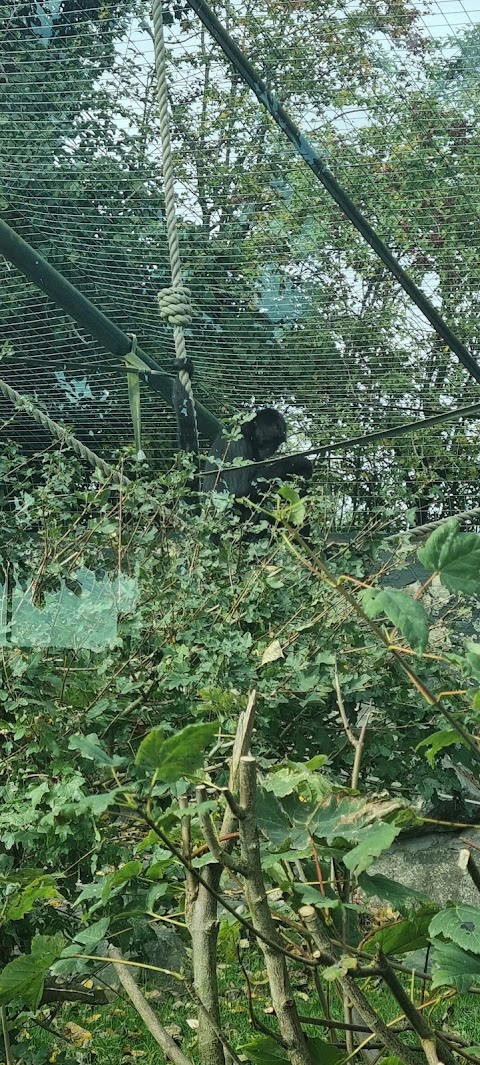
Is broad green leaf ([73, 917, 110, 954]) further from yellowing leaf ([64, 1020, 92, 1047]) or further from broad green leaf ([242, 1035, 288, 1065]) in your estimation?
yellowing leaf ([64, 1020, 92, 1047])

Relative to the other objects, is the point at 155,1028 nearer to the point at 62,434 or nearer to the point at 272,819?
the point at 272,819

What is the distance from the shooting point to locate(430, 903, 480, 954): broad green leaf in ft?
2.21

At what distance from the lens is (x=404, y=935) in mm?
774

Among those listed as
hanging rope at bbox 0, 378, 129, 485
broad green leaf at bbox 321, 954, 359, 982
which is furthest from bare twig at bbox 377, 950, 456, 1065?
hanging rope at bbox 0, 378, 129, 485

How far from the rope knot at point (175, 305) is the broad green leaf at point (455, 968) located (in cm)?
234

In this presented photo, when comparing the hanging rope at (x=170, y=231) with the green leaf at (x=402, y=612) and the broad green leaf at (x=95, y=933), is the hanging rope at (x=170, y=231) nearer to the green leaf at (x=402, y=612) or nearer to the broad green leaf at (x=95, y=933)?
the broad green leaf at (x=95, y=933)

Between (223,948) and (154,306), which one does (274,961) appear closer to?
(223,948)

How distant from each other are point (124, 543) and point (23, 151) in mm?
1583

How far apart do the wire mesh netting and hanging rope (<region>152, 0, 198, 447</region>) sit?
18 cm

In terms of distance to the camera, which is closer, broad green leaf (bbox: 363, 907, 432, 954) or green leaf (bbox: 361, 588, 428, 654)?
green leaf (bbox: 361, 588, 428, 654)

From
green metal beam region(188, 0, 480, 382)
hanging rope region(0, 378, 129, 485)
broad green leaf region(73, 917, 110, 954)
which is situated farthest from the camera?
green metal beam region(188, 0, 480, 382)

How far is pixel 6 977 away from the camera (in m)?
A: 0.88

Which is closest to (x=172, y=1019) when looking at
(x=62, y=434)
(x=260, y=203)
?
(x=62, y=434)

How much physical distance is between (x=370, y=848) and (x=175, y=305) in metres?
2.40
